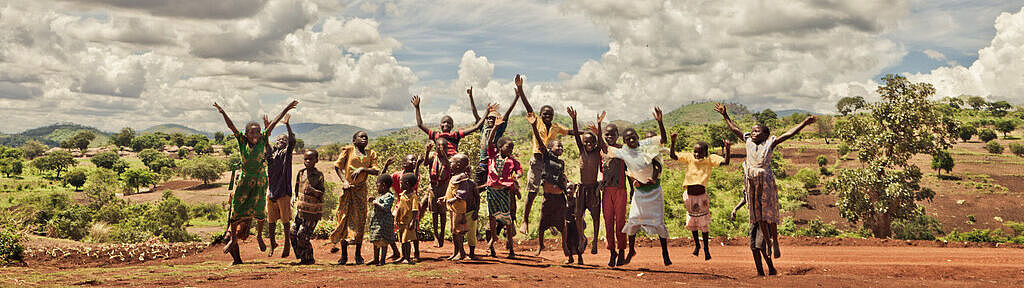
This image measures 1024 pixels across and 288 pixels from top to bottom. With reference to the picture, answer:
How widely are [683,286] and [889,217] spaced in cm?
1658

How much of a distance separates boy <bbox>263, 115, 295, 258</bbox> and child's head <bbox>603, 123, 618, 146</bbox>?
5481 mm

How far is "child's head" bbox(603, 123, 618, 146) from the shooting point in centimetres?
920

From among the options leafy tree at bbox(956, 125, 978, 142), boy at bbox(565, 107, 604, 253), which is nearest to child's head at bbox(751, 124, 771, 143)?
boy at bbox(565, 107, 604, 253)

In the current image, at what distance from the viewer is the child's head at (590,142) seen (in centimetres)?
923

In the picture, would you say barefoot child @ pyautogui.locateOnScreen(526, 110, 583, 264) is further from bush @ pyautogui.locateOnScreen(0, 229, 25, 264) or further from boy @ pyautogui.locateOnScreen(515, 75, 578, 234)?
bush @ pyautogui.locateOnScreen(0, 229, 25, 264)

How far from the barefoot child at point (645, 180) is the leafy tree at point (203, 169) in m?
103

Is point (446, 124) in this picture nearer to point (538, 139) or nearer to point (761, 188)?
point (538, 139)

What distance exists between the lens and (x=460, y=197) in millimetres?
9367

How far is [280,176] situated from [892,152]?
788 inches

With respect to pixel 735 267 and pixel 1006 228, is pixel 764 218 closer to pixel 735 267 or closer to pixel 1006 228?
pixel 735 267

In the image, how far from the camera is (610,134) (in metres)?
9.29

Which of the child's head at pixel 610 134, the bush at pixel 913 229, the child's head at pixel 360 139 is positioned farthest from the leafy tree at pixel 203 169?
the child's head at pixel 610 134

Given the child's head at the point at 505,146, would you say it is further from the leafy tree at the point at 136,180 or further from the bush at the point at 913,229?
the leafy tree at the point at 136,180

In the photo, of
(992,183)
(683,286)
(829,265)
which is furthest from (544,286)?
(992,183)
